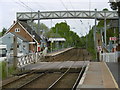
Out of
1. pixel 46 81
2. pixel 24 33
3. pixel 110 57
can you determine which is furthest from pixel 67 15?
pixel 46 81

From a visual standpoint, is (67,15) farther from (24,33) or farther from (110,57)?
(110,57)

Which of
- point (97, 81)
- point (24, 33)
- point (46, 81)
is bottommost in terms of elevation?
point (46, 81)

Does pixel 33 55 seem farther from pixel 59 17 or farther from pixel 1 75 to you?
pixel 59 17

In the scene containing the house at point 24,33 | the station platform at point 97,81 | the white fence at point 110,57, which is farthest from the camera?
the house at point 24,33

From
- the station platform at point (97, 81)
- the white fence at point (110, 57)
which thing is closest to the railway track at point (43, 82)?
the station platform at point (97, 81)

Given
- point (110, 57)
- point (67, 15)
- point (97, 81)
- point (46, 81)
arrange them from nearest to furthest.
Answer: point (97, 81) < point (46, 81) < point (110, 57) < point (67, 15)

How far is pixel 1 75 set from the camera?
21.1 metres

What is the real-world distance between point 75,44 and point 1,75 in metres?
168

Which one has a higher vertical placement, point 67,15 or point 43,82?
point 67,15

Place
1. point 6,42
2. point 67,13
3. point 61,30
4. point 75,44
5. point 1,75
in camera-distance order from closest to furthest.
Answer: point 1,75
point 67,13
point 6,42
point 61,30
point 75,44

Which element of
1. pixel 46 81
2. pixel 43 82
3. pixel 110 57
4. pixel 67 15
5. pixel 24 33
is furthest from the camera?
pixel 24 33

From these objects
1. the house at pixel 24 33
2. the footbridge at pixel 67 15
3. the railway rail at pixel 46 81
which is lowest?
the railway rail at pixel 46 81

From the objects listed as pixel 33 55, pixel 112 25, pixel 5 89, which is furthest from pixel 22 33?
pixel 5 89

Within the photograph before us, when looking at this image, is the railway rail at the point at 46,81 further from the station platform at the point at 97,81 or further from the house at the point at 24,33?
the house at the point at 24,33
